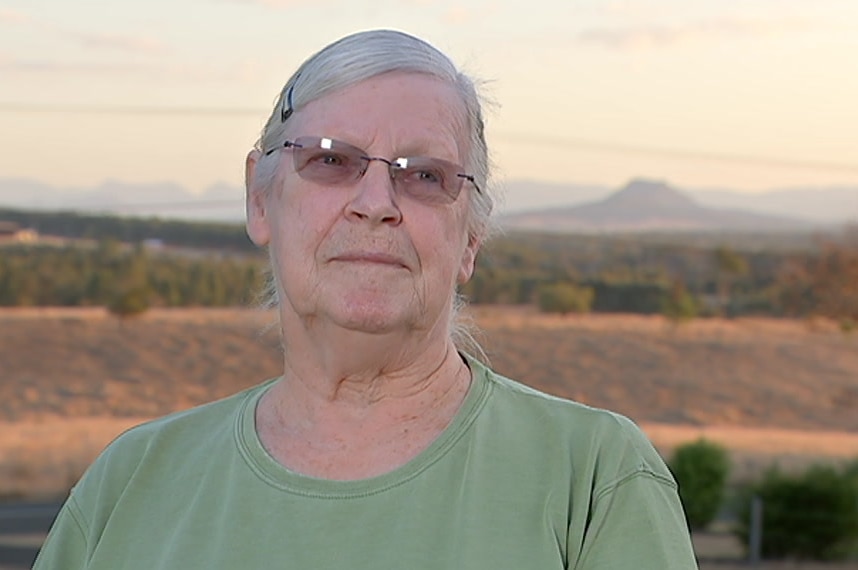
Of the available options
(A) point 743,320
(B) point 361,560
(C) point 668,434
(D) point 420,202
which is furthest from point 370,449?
(A) point 743,320

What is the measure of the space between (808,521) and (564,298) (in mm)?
37864

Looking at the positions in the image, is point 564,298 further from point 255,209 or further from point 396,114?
point 396,114

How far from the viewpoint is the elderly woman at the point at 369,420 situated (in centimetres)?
225

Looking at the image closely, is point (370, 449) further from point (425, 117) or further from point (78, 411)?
point (78, 411)

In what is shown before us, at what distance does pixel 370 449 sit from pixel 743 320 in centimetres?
6479

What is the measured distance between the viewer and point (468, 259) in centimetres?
259

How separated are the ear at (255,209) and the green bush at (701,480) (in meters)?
23.2

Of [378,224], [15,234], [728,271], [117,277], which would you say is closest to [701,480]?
[378,224]

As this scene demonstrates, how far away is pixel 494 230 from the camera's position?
2680 mm

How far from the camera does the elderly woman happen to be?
7.38 feet

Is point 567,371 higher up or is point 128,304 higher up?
point 128,304

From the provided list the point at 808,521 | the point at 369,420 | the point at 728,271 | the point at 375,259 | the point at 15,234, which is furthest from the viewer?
the point at 728,271

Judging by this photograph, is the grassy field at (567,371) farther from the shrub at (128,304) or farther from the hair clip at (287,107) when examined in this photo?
the hair clip at (287,107)

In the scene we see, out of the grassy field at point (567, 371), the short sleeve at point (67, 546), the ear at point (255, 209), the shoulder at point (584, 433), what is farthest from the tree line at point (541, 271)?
the shoulder at point (584, 433)
